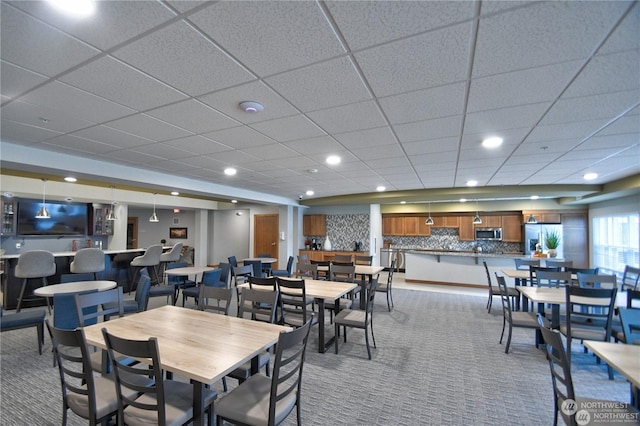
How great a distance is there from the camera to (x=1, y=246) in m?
7.29

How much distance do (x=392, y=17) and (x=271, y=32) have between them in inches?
23.6

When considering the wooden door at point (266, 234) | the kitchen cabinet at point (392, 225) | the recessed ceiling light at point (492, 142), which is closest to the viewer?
the recessed ceiling light at point (492, 142)

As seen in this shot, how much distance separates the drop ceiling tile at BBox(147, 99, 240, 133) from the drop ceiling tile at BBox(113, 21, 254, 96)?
31 cm

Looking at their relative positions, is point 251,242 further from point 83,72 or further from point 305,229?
point 83,72

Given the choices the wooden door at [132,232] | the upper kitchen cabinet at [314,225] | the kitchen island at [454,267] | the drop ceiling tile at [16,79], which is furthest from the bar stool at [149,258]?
the wooden door at [132,232]

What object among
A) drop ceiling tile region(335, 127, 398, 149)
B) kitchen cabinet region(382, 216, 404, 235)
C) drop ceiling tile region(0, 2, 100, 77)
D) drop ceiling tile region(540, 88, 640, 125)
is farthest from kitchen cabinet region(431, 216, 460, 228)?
drop ceiling tile region(0, 2, 100, 77)

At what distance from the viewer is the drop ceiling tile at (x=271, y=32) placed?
1300 mm

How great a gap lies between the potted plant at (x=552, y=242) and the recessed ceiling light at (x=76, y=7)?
32.0 ft

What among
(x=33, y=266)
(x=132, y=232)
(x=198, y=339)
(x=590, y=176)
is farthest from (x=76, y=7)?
(x=132, y=232)

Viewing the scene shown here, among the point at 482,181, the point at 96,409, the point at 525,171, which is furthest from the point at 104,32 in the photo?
the point at 482,181

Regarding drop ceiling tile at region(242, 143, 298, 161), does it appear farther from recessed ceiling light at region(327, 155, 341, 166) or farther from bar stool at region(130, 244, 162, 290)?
bar stool at region(130, 244, 162, 290)

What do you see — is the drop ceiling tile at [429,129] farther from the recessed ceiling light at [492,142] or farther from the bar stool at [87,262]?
the bar stool at [87,262]

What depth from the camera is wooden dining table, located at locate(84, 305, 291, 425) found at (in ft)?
5.34

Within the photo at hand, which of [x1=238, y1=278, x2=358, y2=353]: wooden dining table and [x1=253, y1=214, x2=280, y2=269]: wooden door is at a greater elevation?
[x1=253, y1=214, x2=280, y2=269]: wooden door
